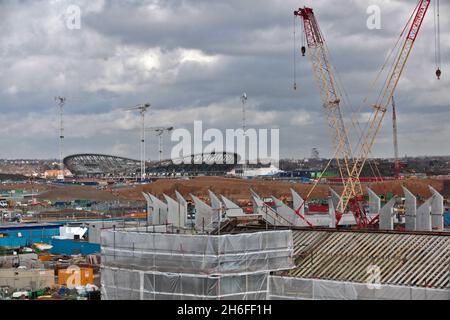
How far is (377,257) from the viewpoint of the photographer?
1272 cm

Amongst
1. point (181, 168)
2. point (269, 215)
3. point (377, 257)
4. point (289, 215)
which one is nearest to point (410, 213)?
point (289, 215)

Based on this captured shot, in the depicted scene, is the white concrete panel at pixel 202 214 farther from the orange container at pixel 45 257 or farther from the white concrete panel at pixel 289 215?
the orange container at pixel 45 257

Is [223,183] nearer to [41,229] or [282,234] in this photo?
[41,229]

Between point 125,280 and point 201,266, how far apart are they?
5.95 ft

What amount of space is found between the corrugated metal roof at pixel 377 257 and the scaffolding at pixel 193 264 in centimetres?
70

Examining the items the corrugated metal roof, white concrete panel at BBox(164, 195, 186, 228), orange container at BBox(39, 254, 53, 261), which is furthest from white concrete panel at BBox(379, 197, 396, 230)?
orange container at BBox(39, 254, 53, 261)

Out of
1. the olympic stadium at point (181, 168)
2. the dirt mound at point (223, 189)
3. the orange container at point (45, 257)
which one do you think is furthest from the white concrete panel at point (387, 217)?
the olympic stadium at point (181, 168)

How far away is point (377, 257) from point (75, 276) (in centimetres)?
1434

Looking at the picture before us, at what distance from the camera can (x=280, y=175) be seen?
160m

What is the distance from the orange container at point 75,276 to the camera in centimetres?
2410

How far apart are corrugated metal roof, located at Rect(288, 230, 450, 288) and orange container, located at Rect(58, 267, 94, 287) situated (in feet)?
39.3

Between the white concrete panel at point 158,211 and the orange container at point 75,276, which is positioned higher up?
the white concrete panel at point 158,211

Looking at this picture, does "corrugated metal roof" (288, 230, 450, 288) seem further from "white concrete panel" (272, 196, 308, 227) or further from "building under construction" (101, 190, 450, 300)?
"white concrete panel" (272, 196, 308, 227)
